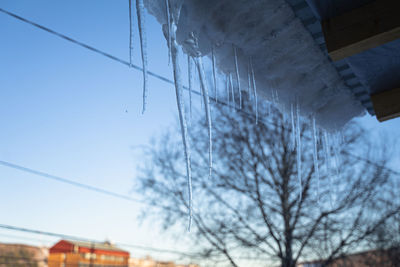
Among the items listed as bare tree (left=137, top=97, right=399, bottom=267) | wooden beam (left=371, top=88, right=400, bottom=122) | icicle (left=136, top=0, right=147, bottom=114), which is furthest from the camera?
bare tree (left=137, top=97, right=399, bottom=267)

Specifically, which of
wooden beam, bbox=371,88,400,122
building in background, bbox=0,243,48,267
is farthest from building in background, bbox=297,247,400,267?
building in background, bbox=0,243,48,267

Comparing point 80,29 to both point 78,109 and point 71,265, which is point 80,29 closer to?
point 78,109

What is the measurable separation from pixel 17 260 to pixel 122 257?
3421 mm

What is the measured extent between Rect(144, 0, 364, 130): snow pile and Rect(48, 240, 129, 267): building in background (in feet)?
34.8

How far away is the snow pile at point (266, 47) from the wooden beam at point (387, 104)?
141 millimetres

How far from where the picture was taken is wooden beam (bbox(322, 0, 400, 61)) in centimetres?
131

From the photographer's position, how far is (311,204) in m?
8.25

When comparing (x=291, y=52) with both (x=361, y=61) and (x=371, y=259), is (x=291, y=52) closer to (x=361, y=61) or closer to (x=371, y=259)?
(x=361, y=61)

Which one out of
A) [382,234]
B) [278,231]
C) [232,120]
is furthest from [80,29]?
[382,234]

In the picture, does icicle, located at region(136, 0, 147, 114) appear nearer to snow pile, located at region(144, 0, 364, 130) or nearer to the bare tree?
snow pile, located at region(144, 0, 364, 130)

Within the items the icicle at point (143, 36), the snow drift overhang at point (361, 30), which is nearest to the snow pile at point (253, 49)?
the icicle at point (143, 36)

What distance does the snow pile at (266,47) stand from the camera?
1326 mm

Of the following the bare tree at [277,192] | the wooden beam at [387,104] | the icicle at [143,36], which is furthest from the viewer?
the bare tree at [277,192]

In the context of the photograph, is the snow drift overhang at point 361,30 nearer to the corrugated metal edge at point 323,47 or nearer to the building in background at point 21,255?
the corrugated metal edge at point 323,47
